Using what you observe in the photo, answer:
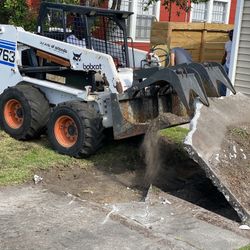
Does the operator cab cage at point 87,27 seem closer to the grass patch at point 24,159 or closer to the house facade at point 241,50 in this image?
the grass patch at point 24,159

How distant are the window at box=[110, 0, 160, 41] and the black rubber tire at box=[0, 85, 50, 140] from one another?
29.1 feet

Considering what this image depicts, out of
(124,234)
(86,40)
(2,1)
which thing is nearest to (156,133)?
(86,40)

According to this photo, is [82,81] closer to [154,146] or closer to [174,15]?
[154,146]

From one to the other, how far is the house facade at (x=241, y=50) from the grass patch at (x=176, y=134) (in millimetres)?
1948

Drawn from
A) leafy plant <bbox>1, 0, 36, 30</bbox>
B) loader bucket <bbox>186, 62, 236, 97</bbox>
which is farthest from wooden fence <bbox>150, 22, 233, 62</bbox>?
loader bucket <bbox>186, 62, 236, 97</bbox>

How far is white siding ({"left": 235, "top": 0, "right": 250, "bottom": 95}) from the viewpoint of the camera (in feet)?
33.4

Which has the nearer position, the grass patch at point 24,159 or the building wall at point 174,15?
the grass patch at point 24,159

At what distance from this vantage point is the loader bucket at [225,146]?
5488mm

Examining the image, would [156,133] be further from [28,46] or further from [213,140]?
[28,46]

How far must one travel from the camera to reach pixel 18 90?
25.7 feet

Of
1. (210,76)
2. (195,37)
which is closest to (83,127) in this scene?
(210,76)

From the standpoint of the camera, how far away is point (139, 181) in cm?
686

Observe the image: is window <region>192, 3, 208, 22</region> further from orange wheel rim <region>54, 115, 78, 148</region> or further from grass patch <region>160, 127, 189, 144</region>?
orange wheel rim <region>54, 115, 78, 148</region>

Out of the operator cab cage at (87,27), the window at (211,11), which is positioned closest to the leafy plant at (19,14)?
the operator cab cage at (87,27)
